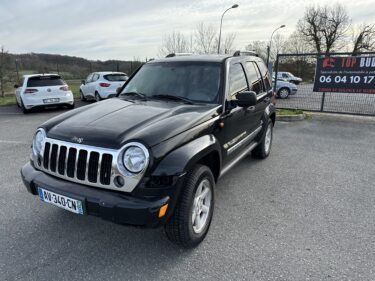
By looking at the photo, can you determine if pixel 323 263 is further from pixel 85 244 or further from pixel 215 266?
pixel 85 244

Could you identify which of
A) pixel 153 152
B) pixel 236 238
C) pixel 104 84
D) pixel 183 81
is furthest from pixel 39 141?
pixel 104 84

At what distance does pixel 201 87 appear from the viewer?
358cm

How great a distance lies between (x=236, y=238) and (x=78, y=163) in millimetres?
1722

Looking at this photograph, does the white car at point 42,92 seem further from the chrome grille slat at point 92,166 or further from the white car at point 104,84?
the chrome grille slat at point 92,166

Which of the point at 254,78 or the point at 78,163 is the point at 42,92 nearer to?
the point at 254,78

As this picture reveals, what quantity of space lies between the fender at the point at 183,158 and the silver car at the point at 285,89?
1002 cm

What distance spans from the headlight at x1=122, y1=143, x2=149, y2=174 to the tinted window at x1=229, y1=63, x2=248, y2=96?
167cm

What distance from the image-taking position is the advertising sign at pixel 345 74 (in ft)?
29.3

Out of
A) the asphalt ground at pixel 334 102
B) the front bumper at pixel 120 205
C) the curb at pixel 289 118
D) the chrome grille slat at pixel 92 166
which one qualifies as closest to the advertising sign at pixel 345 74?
the asphalt ground at pixel 334 102

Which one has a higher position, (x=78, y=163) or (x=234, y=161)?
(x=78, y=163)

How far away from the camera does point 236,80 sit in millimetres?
3889

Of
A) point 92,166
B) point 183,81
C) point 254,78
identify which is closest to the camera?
point 92,166

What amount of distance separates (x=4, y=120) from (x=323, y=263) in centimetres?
1040

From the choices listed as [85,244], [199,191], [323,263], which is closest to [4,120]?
[85,244]
